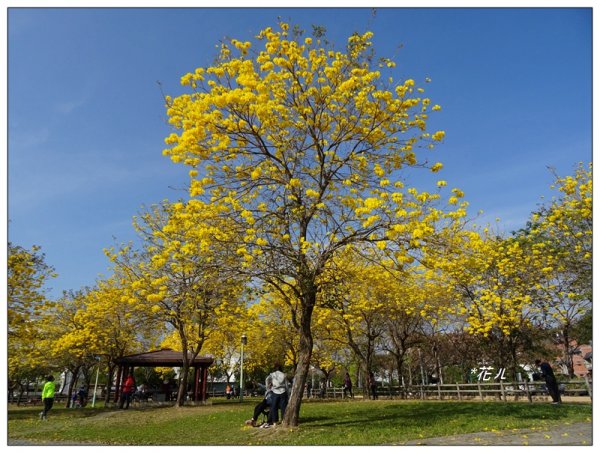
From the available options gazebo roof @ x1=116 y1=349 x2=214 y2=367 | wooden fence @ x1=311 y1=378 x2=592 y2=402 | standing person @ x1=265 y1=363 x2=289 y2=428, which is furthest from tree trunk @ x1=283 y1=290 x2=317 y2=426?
gazebo roof @ x1=116 y1=349 x2=214 y2=367

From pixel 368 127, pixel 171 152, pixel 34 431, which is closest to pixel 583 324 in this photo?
pixel 368 127

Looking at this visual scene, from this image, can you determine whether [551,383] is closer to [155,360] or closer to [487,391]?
[487,391]

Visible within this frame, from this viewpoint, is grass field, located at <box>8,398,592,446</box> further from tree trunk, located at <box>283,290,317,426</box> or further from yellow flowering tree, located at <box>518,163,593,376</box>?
yellow flowering tree, located at <box>518,163,593,376</box>

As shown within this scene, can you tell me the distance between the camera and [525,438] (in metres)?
7.38

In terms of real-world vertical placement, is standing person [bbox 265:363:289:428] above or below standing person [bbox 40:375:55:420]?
above

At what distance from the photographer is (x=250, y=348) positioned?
31375 mm

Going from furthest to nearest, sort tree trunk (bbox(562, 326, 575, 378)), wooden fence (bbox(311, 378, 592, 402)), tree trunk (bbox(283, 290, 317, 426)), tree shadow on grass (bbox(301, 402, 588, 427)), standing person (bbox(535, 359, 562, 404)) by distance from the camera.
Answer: tree trunk (bbox(562, 326, 575, 378)) < wooden fence (bbox(311, 378, 592, 402)) < standing person (bbox(535, 359, 562, 404)) < tree shadow on grass (bbox(301, 402, 588, 427)) < tree trunk (bbox(283, 290, 317, 426))

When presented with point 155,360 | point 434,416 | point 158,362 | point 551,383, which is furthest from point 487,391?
point 155,360

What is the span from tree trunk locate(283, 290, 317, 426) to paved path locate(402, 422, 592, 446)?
2.76m

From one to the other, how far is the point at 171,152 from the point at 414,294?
13.8 meters

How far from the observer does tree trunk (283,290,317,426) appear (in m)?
9.39

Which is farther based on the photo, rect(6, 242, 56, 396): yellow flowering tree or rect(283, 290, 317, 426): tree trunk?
rect(6, 242, 56, 396): yellow flowering tree

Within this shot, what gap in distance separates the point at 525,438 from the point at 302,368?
14.0ft
